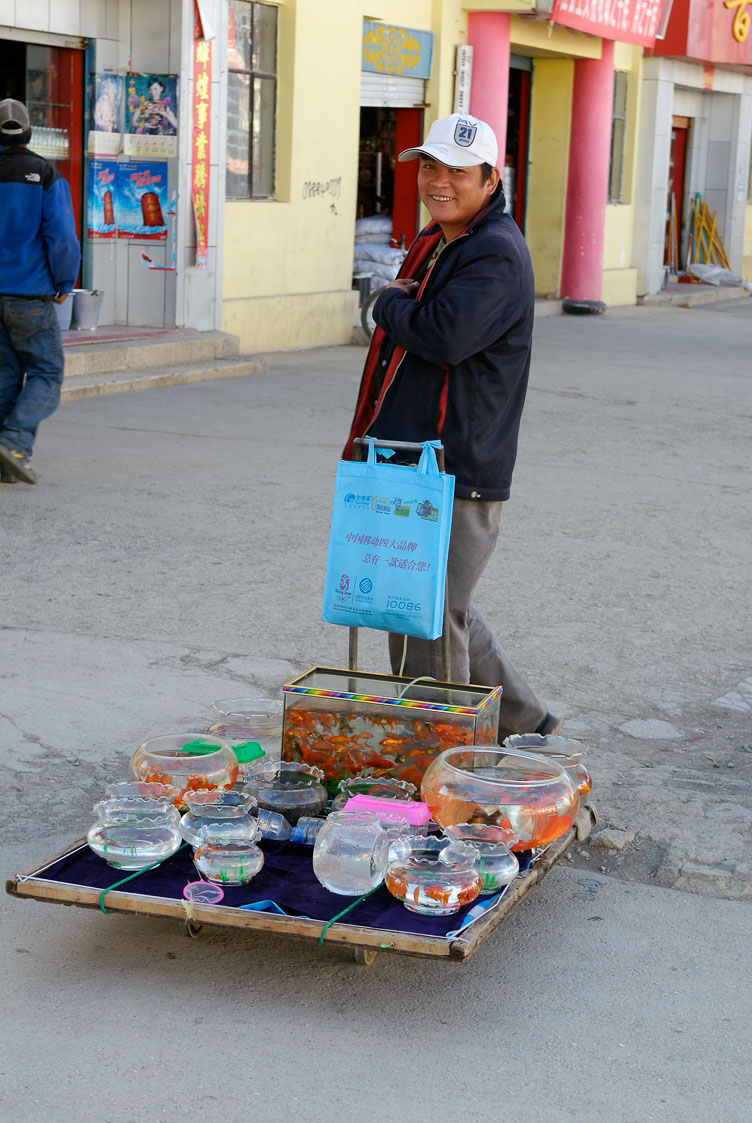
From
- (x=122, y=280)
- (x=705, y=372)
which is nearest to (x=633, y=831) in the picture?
(x=122, y=280)

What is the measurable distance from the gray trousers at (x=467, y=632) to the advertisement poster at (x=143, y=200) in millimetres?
9370

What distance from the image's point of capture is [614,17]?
738 inches

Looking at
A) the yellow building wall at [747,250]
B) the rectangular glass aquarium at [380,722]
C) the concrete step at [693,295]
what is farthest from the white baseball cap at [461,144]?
the yellow building wall at [747,250]

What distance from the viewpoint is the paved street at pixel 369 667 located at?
2.80 meters

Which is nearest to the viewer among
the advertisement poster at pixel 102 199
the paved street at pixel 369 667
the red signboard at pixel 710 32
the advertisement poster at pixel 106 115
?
the paved street at pixel 369 667

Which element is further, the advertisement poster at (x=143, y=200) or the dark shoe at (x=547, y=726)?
the advertisement poster at (x=143, y=200)

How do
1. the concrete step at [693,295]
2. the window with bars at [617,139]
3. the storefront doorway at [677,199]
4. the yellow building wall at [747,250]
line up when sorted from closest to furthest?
the window with bars at [617,139] → the concrete step at [693,295] → the storefront doorway at [677,199] → the yellow building wall at [747,250]

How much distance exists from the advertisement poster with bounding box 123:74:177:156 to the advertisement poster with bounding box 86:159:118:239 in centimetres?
25

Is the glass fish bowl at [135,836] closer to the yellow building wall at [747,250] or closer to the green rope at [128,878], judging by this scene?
the green rope at [128,878]

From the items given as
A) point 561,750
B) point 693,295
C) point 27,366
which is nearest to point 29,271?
point 27,366

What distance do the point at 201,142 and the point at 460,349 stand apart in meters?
9.72

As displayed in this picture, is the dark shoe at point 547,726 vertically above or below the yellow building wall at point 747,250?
below

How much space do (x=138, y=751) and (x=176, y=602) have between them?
2134mm

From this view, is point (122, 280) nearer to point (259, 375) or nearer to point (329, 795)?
point (259, 375)
